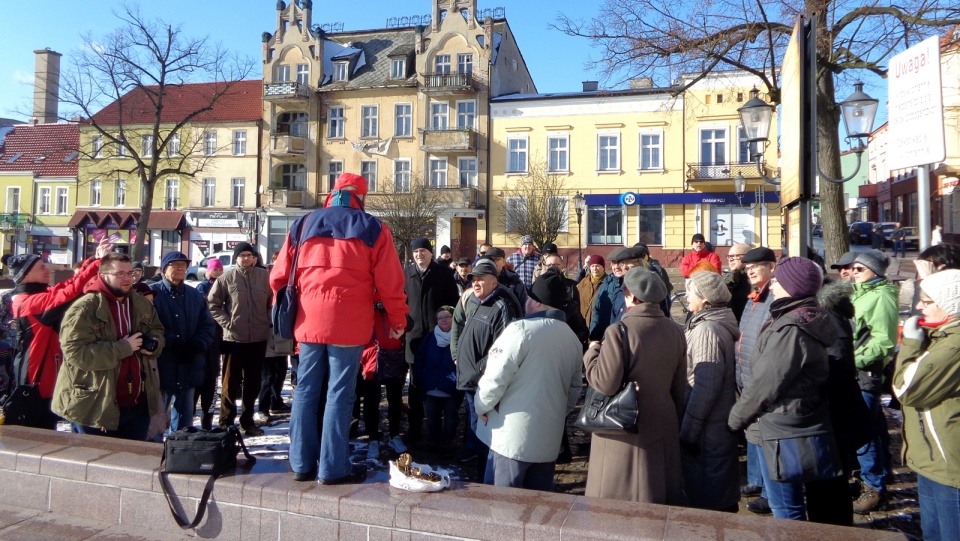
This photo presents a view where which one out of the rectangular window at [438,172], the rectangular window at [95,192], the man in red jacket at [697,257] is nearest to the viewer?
the man in red jacket at [697,257]

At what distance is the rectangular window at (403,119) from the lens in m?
34.6

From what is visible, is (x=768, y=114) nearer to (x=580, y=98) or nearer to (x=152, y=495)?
(x=152, y=495)

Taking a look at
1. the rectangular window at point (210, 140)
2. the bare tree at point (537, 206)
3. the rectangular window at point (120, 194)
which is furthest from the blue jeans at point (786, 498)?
the rectangular window at point (120, 194)

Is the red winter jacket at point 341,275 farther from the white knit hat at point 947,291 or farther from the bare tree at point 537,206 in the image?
the bare tree at point 537,206

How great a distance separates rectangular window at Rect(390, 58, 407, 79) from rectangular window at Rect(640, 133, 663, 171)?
1316 cm

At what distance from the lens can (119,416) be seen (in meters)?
4.48

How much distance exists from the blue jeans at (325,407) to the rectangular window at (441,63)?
105 feet

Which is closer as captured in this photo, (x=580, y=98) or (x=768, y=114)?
(x=768, y=114)

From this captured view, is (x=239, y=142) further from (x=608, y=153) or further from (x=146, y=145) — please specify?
(x=608, y=153)

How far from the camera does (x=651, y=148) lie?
1224 inches

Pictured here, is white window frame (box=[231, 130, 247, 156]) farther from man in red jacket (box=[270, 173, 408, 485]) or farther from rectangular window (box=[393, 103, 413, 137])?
man in red jacket (box=[270, 173, 408, 485])

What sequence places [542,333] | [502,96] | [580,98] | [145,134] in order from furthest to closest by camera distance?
[145,134] < [502,96] < [580,98] < [542,333]

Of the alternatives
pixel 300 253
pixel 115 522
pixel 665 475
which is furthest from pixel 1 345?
pixel 665 475

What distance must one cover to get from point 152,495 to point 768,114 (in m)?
8.63
